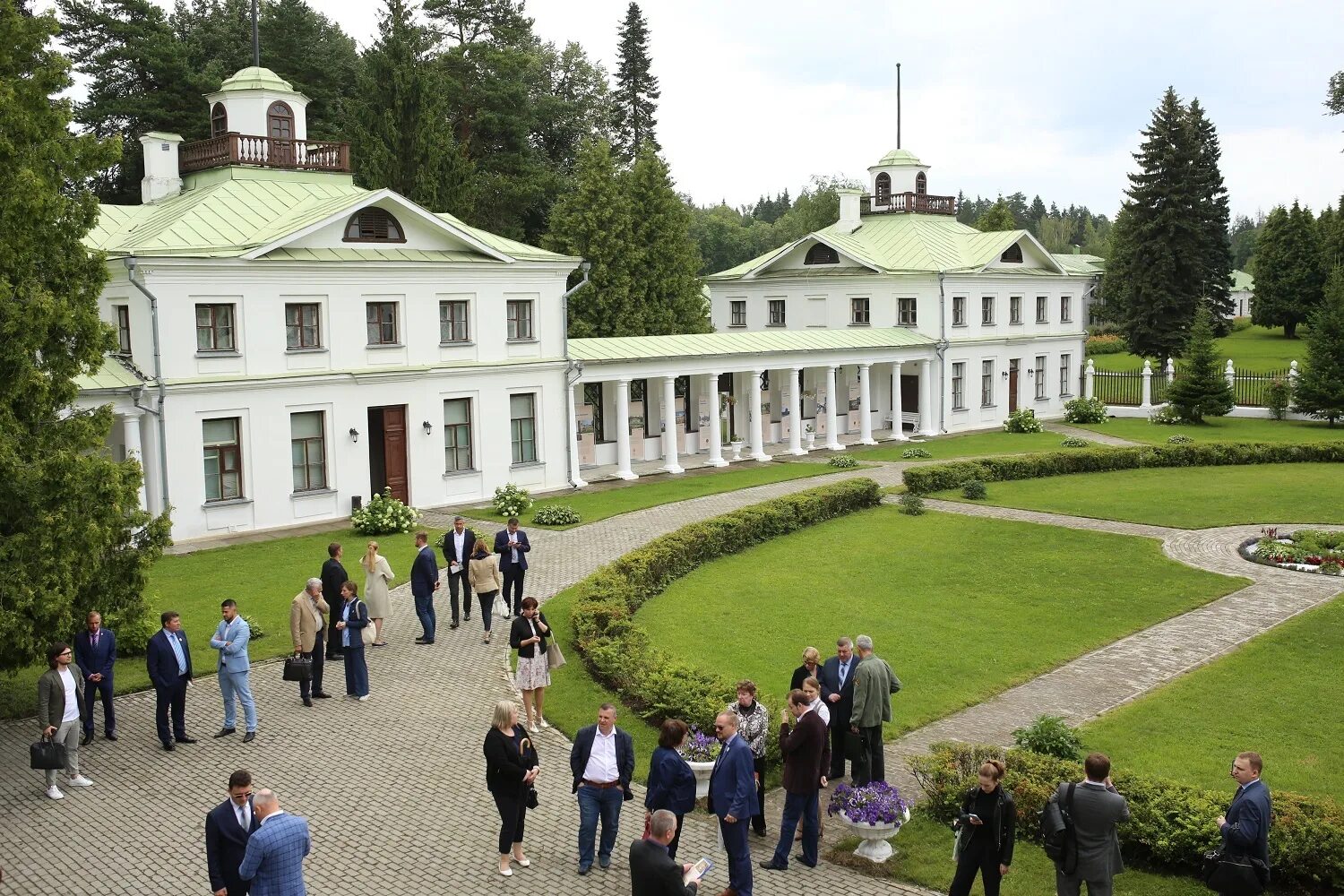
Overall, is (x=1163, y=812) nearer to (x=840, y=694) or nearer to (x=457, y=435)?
(x=840, y=694)

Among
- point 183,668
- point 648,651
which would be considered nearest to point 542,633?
point 648,651

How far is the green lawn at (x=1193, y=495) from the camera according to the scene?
29891 mm

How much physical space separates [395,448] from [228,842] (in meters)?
22.3

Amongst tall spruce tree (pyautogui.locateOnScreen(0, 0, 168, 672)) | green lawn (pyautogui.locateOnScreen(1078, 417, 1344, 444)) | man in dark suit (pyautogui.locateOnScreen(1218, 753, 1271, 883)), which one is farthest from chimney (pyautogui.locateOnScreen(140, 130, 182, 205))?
green lawn (pyautogui.locateOnScreen(1078, 417, 1344, 444))

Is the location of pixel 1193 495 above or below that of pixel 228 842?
below

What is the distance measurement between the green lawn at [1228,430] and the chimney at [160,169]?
107 ft

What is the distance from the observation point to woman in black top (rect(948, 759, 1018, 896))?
32.6 feet

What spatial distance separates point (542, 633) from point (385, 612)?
4852 mm

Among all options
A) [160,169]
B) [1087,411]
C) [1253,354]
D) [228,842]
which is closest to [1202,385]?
[1087,411]

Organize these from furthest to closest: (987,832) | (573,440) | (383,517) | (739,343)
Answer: (739,343)
(573,440)
(383,517)
(987,832)

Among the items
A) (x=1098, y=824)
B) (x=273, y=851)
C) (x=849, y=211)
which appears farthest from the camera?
(x=849, y=211)

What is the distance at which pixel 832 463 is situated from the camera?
38.3m

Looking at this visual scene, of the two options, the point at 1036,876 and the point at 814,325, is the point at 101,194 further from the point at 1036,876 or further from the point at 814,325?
the point at 1036,876

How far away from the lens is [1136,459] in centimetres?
3806
